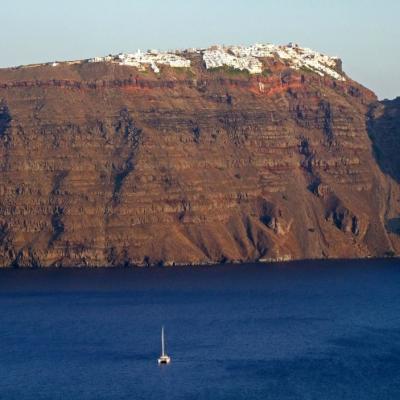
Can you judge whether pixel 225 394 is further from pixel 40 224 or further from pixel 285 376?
pixel 40 224

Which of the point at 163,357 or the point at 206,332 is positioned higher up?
the point at 206,332

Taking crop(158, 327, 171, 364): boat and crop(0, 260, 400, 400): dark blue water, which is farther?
crop(158, 327, 171, 364): boat

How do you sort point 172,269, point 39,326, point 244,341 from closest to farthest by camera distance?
point 244,341, point 39,326, point 172,269

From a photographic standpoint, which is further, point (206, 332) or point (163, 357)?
point (206, 332)

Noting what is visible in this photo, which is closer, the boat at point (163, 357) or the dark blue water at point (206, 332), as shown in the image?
the dark blue water at point (206, 332)

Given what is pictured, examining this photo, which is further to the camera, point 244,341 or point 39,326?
point 39,326

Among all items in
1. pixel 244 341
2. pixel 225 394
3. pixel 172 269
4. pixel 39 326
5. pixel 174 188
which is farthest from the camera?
pixel 174 188

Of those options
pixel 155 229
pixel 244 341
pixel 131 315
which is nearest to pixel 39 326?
pixel 131 315

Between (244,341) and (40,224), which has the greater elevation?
(40,224)
